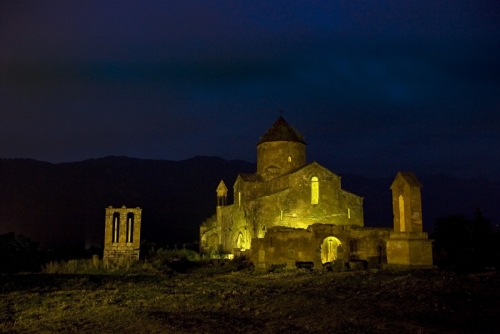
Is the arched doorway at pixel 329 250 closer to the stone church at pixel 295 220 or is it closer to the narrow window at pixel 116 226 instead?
the stone church at pixel 295 220

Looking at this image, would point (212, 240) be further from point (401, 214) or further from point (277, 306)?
point (277, 306)

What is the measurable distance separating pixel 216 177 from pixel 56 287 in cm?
8209

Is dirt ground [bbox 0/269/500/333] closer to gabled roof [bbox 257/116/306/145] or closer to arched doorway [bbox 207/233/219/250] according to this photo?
gabled roof [bbox 257/116/306/145]

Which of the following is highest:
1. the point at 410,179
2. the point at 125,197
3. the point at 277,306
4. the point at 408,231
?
the point at 125,197

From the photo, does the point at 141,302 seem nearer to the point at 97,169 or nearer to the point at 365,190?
→ the point at 97,169

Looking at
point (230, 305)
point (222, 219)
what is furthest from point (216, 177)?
point (230, 305)

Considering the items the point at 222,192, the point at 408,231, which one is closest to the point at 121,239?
the point at 222,192

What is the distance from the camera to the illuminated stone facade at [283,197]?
27797mm

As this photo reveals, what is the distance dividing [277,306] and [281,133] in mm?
23510

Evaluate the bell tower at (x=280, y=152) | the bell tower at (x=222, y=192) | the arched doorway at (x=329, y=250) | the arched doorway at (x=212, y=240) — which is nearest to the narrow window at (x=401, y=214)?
the arched doorway at (x=329, y=250)

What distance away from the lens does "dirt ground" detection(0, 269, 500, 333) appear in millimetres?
7395

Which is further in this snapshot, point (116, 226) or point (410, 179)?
point (116, 226)

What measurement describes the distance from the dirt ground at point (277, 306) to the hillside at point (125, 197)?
4624 cm

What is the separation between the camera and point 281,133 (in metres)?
32.4
